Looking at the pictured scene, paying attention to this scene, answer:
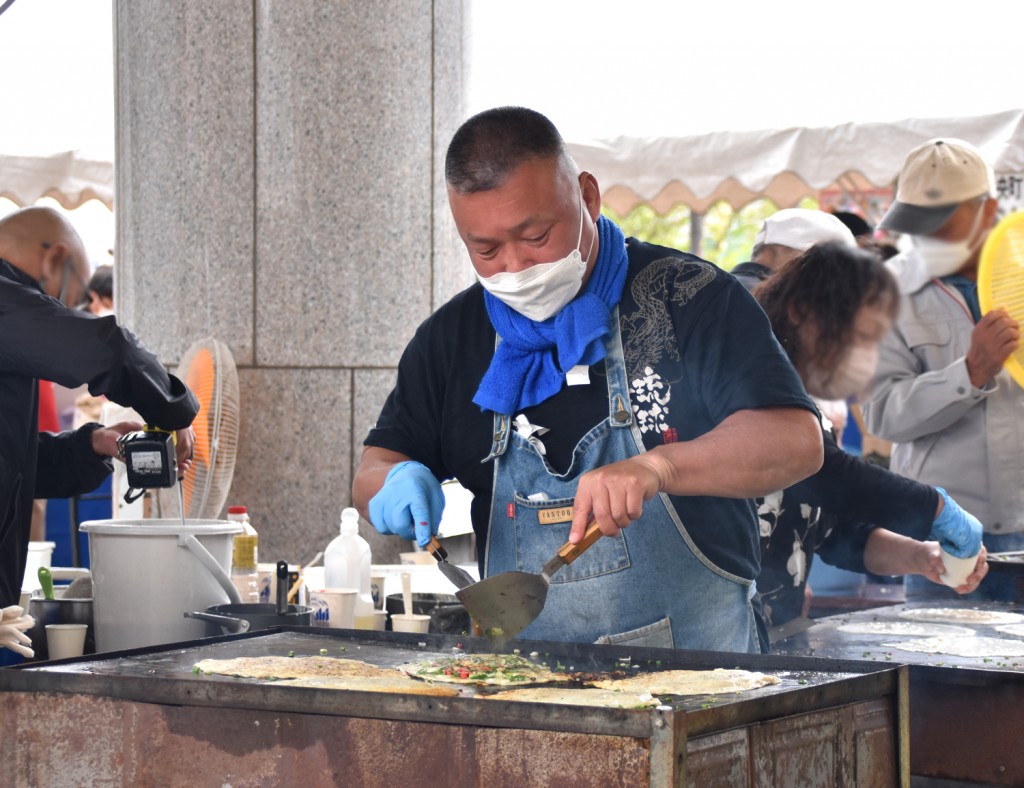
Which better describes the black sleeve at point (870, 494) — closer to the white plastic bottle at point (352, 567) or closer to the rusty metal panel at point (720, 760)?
the white plastic bottle at point (352, 567)

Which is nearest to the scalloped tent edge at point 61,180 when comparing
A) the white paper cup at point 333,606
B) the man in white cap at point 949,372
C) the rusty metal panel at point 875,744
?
the man in white cap at point 949,372

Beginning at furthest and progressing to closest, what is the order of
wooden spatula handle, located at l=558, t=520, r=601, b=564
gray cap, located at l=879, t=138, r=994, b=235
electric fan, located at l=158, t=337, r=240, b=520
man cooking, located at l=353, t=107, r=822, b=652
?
gray cap, located at l=879, t=138, r=994, b=235, electric fan, located at l=158, t=337, r=240, b=520, man cooking, located at l=353, t=107, r=822, b=652, wooden spatula handle, located at l=558, t=520, r=601, b=564

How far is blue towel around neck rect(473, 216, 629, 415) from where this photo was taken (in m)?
2.49

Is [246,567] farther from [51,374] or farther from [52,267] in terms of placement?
[52,267]

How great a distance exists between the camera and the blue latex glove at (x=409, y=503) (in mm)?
2473

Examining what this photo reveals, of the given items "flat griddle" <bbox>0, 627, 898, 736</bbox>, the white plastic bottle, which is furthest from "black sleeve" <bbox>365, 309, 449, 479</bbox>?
the white plastic bottle

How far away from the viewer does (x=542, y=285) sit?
2.46 meters

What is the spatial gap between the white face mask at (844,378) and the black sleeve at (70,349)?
1.74 m

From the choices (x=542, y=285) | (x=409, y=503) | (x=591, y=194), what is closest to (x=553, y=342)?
(x=542, y=285)

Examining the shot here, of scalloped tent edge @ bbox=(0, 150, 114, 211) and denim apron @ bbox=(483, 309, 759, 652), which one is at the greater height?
scalloped tent edge @ bbox=(0, 150, 114, 211)

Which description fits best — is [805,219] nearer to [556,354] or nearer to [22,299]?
[556,354]

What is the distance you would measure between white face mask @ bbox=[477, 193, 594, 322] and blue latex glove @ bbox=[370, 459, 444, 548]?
0.38m

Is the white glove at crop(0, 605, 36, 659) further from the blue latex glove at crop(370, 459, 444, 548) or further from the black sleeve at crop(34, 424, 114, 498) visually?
the black sleeve at crop(34, 424, 114, 498)

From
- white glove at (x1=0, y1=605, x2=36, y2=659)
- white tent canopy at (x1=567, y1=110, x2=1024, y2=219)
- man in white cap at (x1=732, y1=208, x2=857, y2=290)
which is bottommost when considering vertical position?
white glove at (x1=0, y1=605, x2=36, y2=659)
